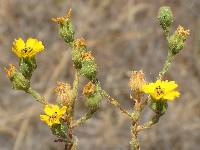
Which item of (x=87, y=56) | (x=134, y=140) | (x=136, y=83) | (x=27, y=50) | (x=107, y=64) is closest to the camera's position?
(x=134, y=140)


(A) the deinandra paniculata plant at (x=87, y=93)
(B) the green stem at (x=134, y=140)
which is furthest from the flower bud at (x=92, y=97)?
(B) the green stem at (x=134, y=140)

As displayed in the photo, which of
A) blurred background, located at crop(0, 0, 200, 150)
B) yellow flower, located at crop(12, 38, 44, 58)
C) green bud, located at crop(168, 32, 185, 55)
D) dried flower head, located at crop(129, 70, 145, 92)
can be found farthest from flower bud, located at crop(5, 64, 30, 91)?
blurred background, located at crop(0, 0, 200, 150)

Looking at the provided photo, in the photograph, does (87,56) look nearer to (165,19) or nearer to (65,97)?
(65,97)

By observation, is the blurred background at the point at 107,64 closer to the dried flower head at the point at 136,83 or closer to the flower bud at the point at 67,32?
the flower bud at the point at 67,32

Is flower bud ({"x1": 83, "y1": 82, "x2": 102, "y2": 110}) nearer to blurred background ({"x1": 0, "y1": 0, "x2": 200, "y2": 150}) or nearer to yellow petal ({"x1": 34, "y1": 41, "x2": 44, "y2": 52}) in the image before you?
yellow petal ({"x1": 34, "y1": 41, "x2": 44, "y2": 52})

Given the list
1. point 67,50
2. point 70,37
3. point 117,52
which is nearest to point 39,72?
point 67,50

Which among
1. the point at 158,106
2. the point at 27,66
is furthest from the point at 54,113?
the point at 158,106
